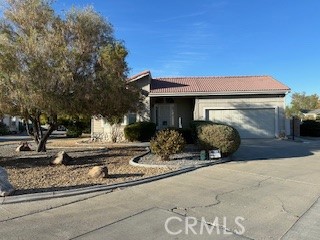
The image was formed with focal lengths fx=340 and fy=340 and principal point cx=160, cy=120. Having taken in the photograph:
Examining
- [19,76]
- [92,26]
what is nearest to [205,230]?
[19,76]

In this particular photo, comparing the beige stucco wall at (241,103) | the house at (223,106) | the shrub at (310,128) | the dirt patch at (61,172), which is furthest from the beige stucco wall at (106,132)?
the shrub at (310,128)

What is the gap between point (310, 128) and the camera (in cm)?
2741

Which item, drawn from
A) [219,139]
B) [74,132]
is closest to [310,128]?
[219,139]

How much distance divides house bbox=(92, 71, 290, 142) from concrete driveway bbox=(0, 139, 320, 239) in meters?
14.2

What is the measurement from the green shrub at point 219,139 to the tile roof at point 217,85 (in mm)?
10377

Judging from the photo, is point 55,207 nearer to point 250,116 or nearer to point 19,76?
point 19,76

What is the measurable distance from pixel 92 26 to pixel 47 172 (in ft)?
18.8

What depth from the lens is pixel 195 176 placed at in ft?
30.4

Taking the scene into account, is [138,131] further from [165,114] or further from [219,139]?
[219,139]

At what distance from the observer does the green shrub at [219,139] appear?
12117 mm

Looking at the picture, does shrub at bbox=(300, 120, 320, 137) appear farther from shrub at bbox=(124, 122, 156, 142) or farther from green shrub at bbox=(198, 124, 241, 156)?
green shrub at bbox=(198, 124, 241, 156)

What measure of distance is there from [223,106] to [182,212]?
17.9 meters

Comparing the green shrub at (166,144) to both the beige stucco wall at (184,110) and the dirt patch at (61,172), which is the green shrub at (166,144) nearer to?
the dirt patch at (61,172)

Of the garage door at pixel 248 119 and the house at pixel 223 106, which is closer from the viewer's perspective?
the house at pixel 223 106
